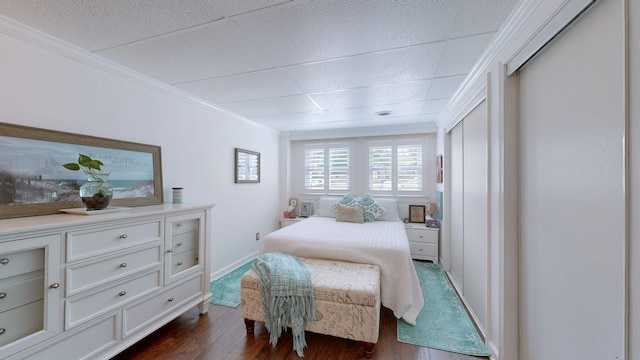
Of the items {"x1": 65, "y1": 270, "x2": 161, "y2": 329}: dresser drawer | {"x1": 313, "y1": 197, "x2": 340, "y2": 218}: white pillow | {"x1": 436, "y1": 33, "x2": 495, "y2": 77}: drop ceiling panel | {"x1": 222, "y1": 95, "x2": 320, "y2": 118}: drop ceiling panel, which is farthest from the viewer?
{"x1": 313, "y1": 197, "x2": 340, "y2": 218}: white pillow

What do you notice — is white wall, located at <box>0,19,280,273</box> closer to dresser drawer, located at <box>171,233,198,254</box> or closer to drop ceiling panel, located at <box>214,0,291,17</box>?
dresser drawer, located at <box>171,233,198,254</box>

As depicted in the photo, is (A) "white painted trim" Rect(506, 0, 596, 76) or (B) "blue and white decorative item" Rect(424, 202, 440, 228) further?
(B) "blue and white decorative item" Rect(424, 202, 440, 228)

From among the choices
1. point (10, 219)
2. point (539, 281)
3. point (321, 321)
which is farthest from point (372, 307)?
point (10, 219)

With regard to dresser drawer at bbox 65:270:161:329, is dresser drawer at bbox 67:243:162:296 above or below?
above

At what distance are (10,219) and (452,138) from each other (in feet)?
13.6

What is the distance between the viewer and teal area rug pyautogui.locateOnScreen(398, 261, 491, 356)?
1.91 metres

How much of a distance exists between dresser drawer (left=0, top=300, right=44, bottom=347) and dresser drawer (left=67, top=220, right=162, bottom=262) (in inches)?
10.8

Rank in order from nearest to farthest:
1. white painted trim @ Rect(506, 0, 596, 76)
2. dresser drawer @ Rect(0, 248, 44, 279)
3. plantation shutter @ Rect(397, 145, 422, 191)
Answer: white painted trim @ Rect(506, 0, 596, 76), dresser drawer @ Rect(0, 248, 44, 279), plantation shutter @ Rect(397, 145, 422, 191)

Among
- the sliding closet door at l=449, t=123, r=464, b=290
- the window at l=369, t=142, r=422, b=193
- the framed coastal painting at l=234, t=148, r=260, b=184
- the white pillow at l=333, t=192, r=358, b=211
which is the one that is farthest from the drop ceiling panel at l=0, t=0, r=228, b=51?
the window at l=369, t=142, r=422, b=193

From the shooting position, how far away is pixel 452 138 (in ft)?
10.5

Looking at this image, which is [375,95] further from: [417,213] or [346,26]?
[417,213]

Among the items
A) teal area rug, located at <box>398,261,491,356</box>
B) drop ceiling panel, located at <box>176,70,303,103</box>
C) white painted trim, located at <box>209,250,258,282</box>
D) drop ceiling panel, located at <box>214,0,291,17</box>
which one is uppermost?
drop ceiling panel, located at <box>176,70,303,103</box>

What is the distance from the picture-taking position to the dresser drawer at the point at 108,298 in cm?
142

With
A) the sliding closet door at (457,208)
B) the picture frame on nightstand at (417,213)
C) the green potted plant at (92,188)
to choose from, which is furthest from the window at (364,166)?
the green potted plant at (92,188)
